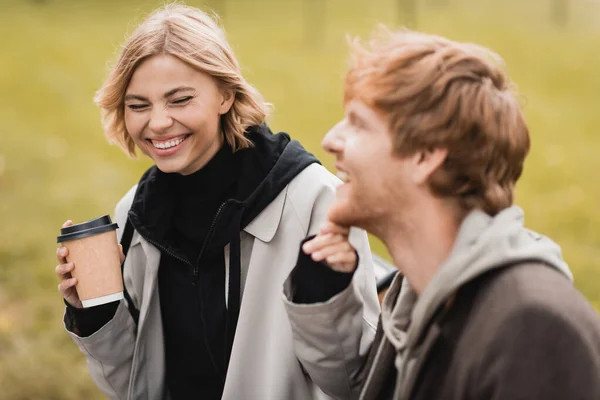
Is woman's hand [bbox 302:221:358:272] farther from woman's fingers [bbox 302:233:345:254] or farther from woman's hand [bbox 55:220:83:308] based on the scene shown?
woman's hand [bbox 55:220:83:308]

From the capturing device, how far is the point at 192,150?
99.5 inches

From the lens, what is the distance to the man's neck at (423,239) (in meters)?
1.73

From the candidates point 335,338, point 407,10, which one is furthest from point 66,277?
point 407,10

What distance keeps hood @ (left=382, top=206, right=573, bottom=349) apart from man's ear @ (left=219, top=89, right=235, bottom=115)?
1161mm

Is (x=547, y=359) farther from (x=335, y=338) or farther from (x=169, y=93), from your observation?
(x=169, y=93)

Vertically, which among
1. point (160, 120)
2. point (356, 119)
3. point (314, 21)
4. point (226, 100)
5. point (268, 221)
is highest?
point (314, 21)

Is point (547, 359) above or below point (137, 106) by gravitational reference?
below

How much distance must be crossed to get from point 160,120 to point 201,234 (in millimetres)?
389

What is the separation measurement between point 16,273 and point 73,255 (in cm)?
367

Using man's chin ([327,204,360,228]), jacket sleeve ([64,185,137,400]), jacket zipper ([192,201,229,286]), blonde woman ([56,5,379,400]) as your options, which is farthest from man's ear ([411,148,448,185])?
jacket sleeve ([64,185,137,400])

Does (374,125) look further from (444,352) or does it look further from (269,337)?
(269,337)

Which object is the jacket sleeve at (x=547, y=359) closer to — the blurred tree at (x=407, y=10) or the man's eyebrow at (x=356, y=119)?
the man's eyebrow at (x=356, y=119)

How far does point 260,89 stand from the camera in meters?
9.45

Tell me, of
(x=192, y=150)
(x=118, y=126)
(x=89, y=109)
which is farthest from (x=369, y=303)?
(x=89, y=109)
